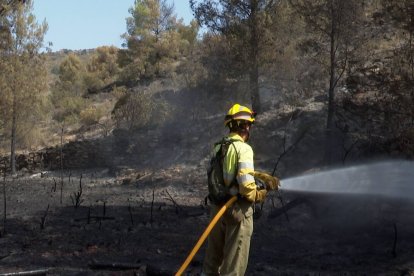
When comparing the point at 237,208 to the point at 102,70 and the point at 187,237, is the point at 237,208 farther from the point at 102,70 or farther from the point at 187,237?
the point at 102,70

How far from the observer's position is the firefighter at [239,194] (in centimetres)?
504

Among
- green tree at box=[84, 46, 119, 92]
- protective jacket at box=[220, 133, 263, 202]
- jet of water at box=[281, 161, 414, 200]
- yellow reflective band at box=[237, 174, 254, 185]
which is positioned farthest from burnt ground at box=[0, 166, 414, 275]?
green tree at box=[84, 46, 119, 92]

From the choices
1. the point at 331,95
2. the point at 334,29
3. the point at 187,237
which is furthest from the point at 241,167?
the point at 334,29

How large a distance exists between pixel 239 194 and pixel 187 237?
4.48 metres

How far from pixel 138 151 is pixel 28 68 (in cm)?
584

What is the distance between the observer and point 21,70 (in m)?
22.0

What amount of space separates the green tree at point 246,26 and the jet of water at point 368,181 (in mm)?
9670

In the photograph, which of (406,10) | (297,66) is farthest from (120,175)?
(406,10)

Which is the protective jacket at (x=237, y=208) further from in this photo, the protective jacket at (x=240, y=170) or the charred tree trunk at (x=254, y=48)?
the charred tree trunk at (x=254, y=48)

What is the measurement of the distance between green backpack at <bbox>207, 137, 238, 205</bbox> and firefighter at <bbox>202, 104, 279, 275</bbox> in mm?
56

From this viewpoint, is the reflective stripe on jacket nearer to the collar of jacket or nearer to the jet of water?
the collar of jacket

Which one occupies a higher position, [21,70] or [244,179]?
[21,70]

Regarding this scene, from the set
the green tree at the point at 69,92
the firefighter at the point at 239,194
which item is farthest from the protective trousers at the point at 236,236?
the green tree at the point at 69,92

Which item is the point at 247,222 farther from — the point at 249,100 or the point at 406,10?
the point at 249,100
